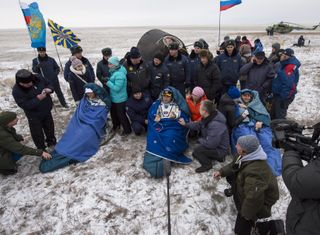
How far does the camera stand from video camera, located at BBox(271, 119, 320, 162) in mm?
2045

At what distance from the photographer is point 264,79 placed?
574cm

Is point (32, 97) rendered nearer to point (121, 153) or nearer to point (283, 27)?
point (121, 153)

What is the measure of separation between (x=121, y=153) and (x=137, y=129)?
73 centimetres

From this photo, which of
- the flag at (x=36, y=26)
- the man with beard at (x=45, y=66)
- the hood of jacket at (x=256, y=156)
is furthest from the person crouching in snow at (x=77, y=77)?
the hood of jacket at (x=256, y=156)

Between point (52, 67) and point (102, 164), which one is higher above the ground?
point (52, 67)

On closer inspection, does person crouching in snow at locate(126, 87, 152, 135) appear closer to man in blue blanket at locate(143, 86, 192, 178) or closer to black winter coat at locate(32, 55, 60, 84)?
man in blue blanket at locate(143, 86, 192, 178)

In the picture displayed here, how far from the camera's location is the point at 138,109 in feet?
18.0

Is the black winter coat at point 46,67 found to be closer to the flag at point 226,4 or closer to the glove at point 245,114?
the glove at point 245,114

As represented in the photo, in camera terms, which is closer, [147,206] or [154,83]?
[147,206]

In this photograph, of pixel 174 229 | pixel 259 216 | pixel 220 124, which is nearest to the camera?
pixel 259 216

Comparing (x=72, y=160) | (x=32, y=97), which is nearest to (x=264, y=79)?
(x=72, y=160)

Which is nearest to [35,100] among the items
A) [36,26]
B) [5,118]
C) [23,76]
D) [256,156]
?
[23,76]

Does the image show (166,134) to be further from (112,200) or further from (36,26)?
(36,26)

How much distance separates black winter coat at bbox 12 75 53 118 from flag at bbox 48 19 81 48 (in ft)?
11.4
